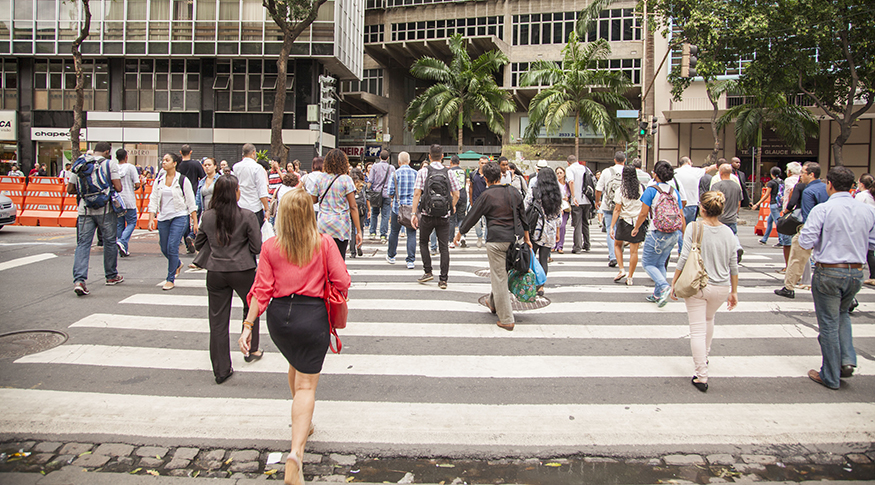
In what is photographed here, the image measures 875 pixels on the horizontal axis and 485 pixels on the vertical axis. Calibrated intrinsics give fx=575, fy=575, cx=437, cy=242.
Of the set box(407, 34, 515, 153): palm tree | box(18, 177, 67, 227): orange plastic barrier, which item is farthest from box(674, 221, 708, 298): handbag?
box(407, 34, 515, 153): palm tree

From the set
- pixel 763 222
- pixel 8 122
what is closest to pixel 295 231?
pixel 763 222

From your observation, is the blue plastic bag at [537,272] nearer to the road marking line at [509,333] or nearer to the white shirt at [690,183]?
the road marking line at [509,333]

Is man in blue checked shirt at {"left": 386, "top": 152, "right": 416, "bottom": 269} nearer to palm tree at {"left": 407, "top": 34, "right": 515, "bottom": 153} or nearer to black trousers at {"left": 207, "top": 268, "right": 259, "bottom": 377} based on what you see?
black trousers at {"left": 207, "top": 268, "right": 259, "bottom": 377}

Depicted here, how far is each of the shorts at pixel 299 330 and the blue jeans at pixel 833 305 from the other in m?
4.19

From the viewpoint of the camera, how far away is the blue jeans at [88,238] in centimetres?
793

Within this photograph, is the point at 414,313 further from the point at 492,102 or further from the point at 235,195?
the point at 492,102

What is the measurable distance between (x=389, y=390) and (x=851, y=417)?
3.58m

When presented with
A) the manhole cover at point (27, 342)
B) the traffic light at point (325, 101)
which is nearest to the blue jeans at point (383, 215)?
the traffic light at point (325, 101)

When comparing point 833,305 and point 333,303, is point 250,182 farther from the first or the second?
point 833,305

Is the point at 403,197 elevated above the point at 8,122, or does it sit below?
below

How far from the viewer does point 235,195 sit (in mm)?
4840

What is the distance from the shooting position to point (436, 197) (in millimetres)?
8312

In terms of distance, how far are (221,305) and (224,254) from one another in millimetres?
443

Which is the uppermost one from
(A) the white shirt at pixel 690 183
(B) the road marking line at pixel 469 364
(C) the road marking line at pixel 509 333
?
(A) the white shirt at pixel 690 183
